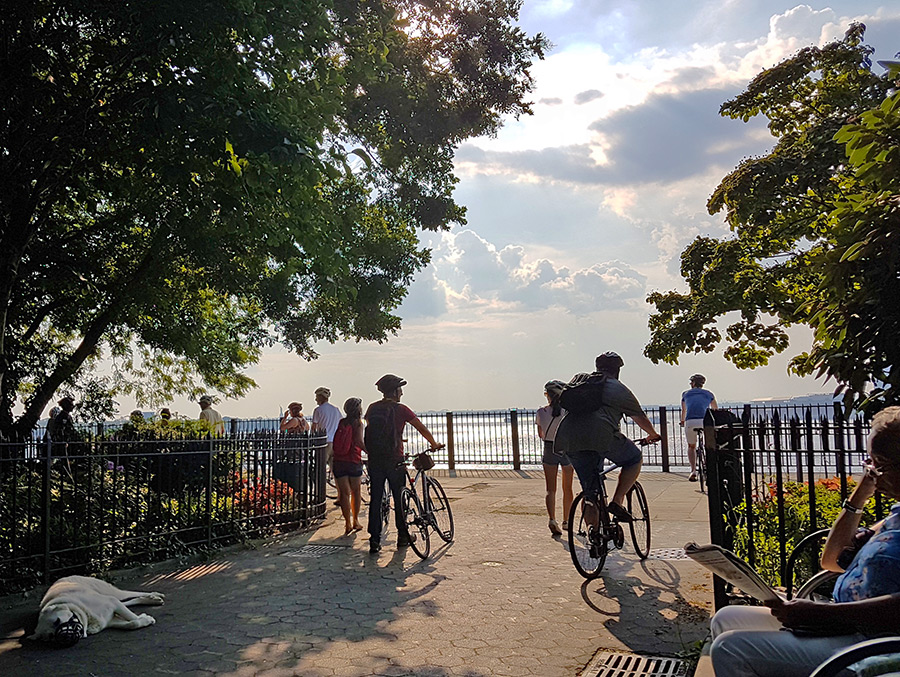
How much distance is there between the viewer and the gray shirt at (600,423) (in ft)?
25.5

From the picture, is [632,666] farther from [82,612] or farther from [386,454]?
[386,454]

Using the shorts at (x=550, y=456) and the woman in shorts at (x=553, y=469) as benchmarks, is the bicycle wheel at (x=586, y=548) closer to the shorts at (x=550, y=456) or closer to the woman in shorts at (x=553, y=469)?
the woman in shorts at (x=553, y=469)

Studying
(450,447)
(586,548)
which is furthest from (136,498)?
(450,447)

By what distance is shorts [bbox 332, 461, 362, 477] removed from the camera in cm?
1096

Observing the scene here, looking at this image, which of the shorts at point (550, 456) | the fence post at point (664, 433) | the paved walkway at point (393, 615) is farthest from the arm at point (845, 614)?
the fence post at point (664, 433)

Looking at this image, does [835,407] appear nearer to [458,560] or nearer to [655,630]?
[655,630]

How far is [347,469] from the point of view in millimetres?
10969

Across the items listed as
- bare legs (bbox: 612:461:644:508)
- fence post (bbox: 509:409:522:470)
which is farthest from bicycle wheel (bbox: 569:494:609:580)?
fence post (bbox: 509:409:522:470)

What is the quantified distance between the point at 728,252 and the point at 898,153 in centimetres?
1141

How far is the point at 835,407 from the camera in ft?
15.3

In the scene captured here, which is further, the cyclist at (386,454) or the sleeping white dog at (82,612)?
the cyclist at (386,454)

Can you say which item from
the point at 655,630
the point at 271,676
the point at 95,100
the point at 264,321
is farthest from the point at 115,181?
the point at 264,321

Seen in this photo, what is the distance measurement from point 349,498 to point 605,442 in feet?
15.4

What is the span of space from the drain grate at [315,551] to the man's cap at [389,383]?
201 cm
